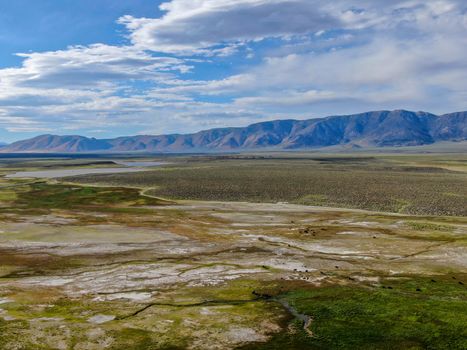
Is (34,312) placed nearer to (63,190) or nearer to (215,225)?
(215,225)

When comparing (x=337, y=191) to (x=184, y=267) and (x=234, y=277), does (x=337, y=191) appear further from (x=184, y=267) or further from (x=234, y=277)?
(x=234, y=277)

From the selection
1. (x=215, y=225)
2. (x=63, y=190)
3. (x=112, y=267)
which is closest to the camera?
(x=112, y=267)

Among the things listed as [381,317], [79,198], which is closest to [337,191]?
[79,198]

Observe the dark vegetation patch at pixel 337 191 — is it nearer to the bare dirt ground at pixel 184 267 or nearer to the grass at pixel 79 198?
the grass at pixel 79 198

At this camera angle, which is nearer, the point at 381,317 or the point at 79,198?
the point at 381,317

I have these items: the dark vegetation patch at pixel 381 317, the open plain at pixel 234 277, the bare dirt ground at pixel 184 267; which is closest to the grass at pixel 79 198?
the open plain at pixel 234 277

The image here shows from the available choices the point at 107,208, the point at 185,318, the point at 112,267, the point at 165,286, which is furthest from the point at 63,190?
the point at 185,318
